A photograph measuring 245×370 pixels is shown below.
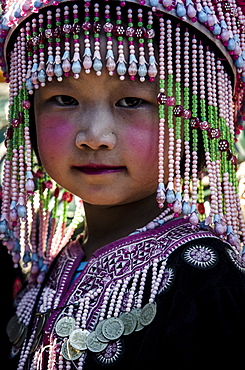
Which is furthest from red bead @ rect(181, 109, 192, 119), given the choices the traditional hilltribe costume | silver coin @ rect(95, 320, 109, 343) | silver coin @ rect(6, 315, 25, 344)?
silver coin @ rect(6, 315, 25, 344)

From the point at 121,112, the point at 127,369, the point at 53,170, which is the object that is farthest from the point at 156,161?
the point at 127,369

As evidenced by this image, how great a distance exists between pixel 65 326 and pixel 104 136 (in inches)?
20.2

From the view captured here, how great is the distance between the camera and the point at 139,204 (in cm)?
194

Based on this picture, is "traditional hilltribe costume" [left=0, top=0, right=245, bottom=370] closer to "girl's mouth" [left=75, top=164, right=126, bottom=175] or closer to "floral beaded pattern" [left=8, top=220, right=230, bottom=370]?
"floral beaded pattern" [left=8, top=220, right=230, bottom=370]

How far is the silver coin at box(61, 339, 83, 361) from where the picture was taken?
1.63 meters

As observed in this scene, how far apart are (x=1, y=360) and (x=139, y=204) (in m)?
Result: 0.63

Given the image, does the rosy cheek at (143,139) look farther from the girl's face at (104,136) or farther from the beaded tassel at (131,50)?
the beaded tassel at (131,50)

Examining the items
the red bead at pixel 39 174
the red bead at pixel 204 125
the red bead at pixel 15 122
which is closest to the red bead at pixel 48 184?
the red bead at pixel 39 174

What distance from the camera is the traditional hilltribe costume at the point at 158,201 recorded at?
1.55 m

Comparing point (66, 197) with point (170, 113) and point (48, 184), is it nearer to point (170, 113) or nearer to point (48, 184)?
point (48, 184)

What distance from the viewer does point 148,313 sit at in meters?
1.59

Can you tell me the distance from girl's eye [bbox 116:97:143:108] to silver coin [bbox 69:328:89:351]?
62 centimetres

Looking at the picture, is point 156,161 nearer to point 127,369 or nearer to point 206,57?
point 206,57

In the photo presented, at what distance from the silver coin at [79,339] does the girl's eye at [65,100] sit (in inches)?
25.1
